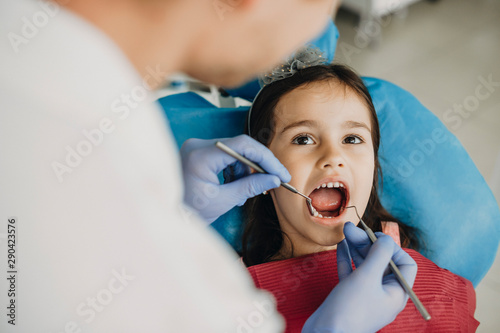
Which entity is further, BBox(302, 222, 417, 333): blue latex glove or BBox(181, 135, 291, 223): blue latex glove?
BBox(181, 135, 291, 223): blue latex glove

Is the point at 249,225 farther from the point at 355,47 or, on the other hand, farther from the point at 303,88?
the point at 355,47

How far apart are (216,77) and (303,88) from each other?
1.85ft

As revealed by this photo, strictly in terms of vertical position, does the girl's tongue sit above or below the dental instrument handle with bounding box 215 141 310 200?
below

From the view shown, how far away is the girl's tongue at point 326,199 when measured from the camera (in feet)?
4.11

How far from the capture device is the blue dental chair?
56.7 inches

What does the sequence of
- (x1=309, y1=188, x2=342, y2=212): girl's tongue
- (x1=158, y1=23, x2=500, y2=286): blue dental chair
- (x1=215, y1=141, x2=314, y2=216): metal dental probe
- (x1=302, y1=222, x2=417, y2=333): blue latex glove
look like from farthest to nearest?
(x1=158, y1=23, x2=500, y2=286): blue dental chair < (x1=309, y1=188, x2=342, y2=212): girl's tongue < (x1=215, y1=141, x2=314, y2=216): metal dental probe < (x1=302, y1=222, x2=417, y2=333): blue latex glove

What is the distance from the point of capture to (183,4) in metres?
0.59

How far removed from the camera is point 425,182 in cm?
148

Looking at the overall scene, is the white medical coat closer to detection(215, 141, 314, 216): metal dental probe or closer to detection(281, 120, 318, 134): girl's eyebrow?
detection(215, 141, 314, 216): metal dental probe

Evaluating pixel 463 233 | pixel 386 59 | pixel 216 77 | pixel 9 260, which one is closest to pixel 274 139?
pixel 216 77

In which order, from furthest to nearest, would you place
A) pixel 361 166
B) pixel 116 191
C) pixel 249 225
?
pixel 249 225 → pixel 361 166 → pixel 116 191

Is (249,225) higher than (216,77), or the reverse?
(216,77)

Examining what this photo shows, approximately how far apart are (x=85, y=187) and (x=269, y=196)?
0.90 m

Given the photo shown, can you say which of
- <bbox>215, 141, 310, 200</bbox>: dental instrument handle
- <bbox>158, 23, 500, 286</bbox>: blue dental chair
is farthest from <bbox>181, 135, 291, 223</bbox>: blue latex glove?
<bbox>158, 23, 500, 286</bbox>: blue dental chair
